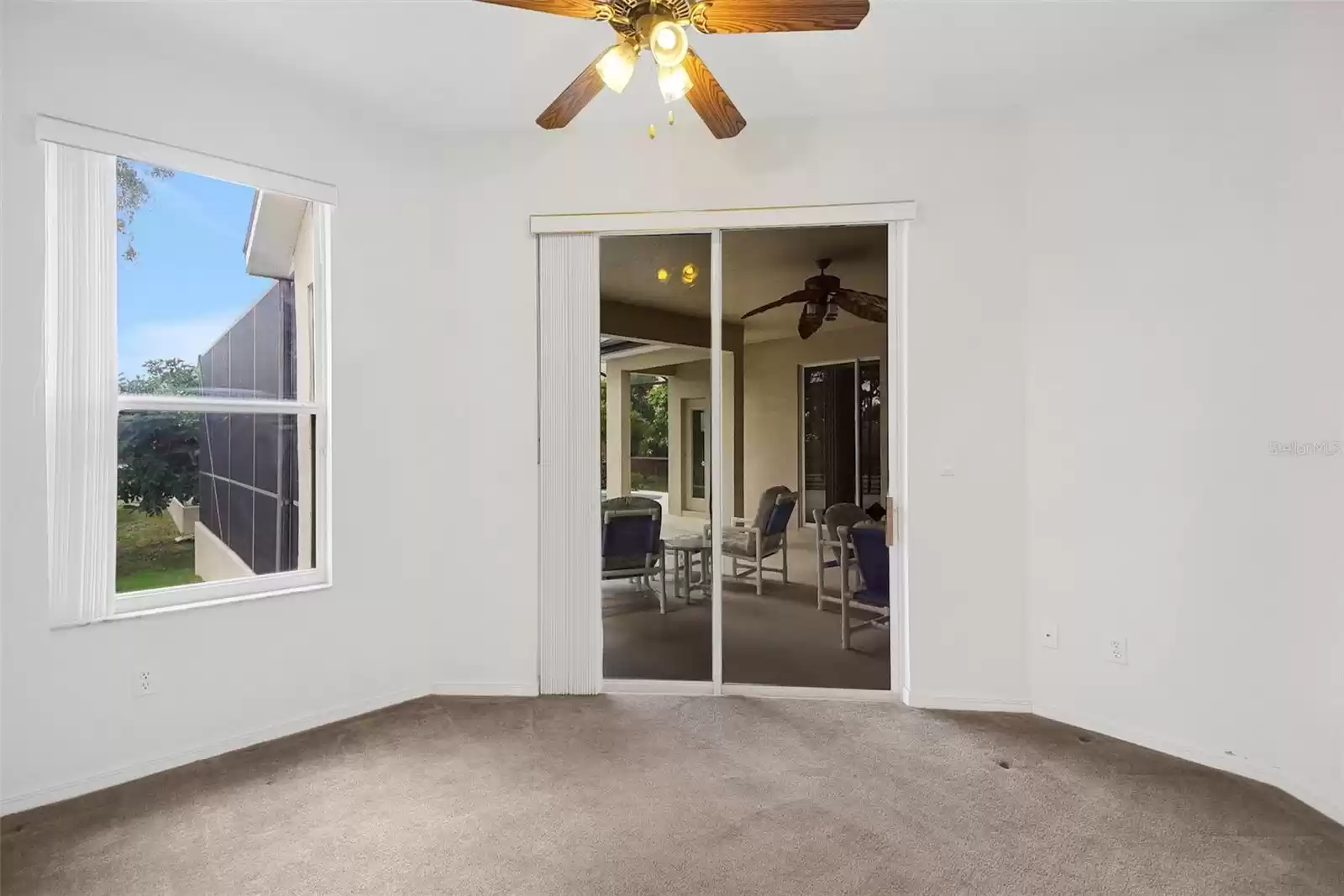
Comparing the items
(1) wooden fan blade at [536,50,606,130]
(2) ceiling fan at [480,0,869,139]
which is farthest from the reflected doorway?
(2) ceiling fan at [480,0,869,139]

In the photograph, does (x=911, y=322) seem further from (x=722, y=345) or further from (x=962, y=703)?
(x=962, y=703)

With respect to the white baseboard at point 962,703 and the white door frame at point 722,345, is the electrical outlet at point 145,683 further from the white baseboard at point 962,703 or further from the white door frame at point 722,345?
the white baseboard at point 962,703

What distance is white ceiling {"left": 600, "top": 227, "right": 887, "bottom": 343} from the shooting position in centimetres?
334

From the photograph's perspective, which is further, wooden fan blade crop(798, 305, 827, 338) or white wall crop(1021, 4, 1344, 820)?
wooden fan blade crop(798, 305, 827, 338)

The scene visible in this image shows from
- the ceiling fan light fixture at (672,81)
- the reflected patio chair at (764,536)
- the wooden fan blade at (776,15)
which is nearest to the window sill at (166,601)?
the reflected patio chair at (764,536)

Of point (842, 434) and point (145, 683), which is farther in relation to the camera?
point (842, 434)

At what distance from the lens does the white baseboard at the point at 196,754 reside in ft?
7.67

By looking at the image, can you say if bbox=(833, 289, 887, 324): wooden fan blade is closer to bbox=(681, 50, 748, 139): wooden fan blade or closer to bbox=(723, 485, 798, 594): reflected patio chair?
bbox=(723, 485, 798, 594): reflected patio chair

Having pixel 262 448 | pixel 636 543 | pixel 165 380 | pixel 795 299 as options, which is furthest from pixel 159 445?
pixel 795 299

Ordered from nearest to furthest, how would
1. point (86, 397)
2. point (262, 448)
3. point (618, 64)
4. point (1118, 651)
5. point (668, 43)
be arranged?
point (668, 43) < point (618, 64) < point (86, 397) < point (1118, 651) < point (262, 448)

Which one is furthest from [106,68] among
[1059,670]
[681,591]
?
[1059,670]

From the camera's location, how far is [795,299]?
340 cm

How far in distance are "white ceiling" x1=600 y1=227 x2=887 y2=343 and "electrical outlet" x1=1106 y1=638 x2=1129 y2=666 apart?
1781 millimetres

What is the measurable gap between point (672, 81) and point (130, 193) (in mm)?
2314
